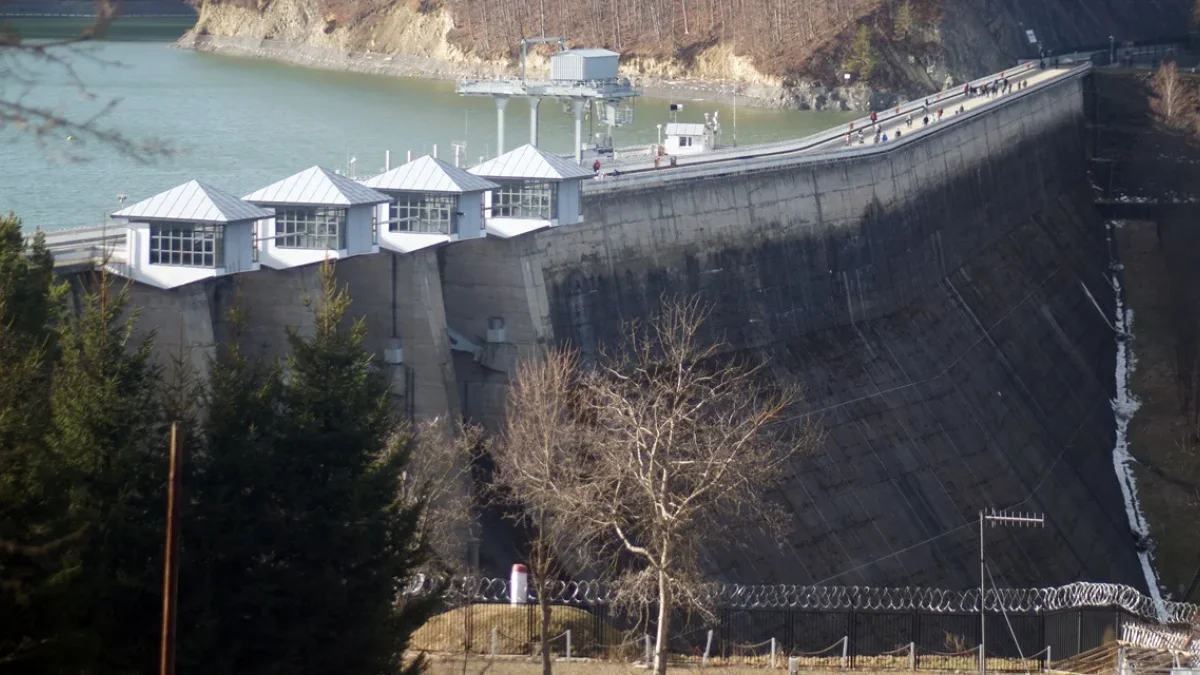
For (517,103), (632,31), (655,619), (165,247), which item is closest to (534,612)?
(655,619)

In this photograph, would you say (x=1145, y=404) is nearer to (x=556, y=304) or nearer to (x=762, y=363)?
(x=762, y=363)

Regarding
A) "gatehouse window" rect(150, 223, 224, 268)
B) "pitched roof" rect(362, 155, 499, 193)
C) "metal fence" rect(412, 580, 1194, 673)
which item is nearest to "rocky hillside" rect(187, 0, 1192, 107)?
"metal fence" rect(412, 580, 1194, 673)

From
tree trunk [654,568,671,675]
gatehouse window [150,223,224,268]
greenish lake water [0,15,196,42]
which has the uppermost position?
greenish lake water [0,15,196,42]

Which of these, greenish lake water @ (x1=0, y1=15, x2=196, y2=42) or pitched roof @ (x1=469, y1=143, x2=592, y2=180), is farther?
greenish lake water @ (x1=0, y1=15, x2=196, y2=42)

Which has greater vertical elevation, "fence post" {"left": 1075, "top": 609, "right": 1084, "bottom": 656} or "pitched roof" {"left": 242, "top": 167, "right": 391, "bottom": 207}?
"pitched roof" {"left": 242, "top": 167, "right": 391, "bottom": 207}

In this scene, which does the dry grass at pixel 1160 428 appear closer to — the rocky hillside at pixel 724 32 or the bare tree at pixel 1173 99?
the bare tree at pixel 1173 99

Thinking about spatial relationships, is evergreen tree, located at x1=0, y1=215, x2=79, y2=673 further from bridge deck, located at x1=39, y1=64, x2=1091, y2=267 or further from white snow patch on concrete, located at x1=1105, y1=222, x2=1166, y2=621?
white snow patch on concrete, located at x1=1105, y1=222, x2=1166, y2=621

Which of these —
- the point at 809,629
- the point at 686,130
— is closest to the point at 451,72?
the point at 686,130
